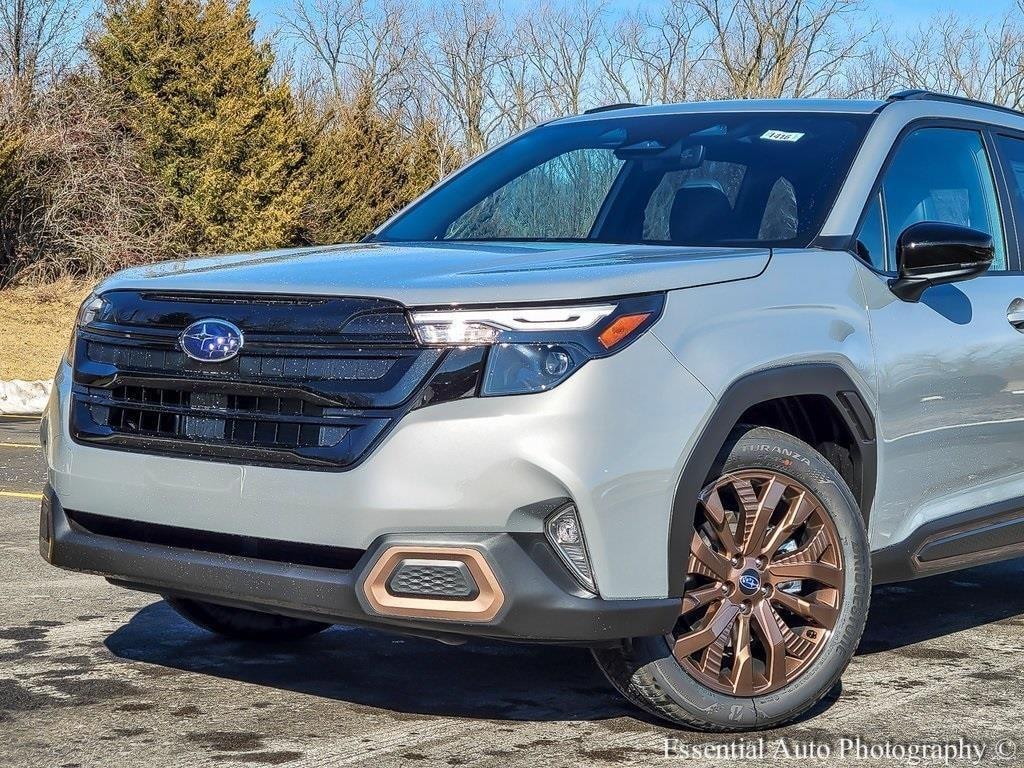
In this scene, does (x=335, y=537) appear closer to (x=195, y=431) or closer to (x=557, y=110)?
(x=195, y=431)

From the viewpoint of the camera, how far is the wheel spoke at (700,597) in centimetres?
417

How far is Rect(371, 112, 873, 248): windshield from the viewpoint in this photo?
5.09 meters

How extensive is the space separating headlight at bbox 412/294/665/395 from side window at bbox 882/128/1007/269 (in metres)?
1.61

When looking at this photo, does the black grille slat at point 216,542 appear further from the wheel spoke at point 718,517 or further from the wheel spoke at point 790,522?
the wheel spoke at point 790,522

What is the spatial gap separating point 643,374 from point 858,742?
4.10 ft

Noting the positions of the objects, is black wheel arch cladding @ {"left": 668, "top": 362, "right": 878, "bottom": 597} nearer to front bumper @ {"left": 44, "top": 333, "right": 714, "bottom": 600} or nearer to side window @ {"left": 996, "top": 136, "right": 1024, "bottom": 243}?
front bumper @ {"left": 44, "top": 333, "right": 714, "bottom": 600}

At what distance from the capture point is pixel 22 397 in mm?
17203

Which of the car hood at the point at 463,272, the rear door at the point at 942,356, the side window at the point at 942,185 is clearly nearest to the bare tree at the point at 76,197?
the side window at the point at 942,185

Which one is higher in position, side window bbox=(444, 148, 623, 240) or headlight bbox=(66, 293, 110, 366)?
side window bbox=(444, 148, 623, 240)

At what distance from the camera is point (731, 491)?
4.30m

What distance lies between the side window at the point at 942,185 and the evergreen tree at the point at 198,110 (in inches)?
1076

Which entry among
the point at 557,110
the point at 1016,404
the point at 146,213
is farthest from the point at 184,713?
the point at 557,110

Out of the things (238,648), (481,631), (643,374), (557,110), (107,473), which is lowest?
(238,648)

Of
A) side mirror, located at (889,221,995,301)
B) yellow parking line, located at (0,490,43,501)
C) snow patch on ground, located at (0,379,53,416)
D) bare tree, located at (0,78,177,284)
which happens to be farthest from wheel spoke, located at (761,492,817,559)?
bare tree, located at (0,78,177,284)
